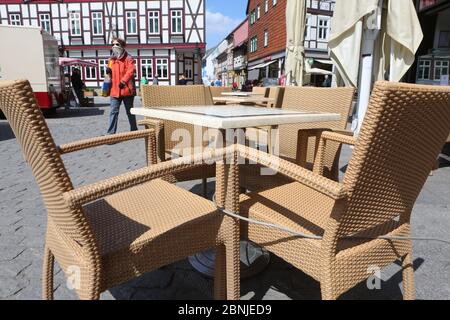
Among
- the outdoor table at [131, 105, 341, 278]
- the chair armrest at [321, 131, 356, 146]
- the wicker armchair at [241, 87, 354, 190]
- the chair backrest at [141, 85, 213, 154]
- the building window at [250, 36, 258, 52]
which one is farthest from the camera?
the building window at [250, 36, 258, 52]

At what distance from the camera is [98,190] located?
1.05m

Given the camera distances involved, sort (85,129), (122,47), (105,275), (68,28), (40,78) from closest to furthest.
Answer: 1. (105,275)
2. (122,47)
3. (85,129)
4. (40,78)
5. (68,28)

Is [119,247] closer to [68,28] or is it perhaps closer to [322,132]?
[322,132]

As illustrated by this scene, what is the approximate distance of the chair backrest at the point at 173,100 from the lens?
102 inches

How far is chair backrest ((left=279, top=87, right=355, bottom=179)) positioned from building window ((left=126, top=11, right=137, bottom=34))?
26.0 m

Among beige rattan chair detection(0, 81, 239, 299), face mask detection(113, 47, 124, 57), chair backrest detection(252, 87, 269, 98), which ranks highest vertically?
face mask detection(113, 47, 124, 57)

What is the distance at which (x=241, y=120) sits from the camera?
1581 millimetres

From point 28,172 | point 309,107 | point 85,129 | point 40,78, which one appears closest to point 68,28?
point 40,78

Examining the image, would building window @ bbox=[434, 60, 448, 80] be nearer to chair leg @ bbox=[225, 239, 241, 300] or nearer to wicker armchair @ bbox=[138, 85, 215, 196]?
wicker armchair @ bbox=[138, 85, 215, 196]

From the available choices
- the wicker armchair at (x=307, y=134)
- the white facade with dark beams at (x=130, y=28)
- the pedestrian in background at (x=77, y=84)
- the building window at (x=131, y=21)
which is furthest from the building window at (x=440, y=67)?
the building window at (x=131, y=21)

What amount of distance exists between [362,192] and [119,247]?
79cm

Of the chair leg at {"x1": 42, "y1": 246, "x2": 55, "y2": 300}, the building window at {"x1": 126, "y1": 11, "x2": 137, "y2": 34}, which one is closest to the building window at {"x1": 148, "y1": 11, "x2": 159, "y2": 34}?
the building window at {"x1": 126, "y1": 11, "x2": 137, "y2": 34}

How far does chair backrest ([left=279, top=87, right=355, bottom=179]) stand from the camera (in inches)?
90.8

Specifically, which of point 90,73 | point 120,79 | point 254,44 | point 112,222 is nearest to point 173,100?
point 112,222
